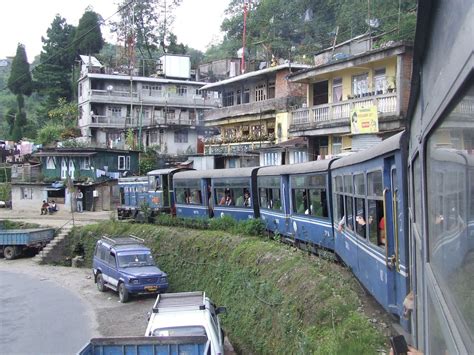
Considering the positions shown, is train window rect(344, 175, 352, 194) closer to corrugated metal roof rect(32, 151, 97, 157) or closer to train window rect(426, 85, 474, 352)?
train window rect(426, 85, 474, 352)

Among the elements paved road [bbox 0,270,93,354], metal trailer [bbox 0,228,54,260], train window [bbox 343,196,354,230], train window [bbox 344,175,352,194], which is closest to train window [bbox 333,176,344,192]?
train window [bbox 344,175,352,194]

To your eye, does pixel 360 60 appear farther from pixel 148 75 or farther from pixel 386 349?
pixel 148 75

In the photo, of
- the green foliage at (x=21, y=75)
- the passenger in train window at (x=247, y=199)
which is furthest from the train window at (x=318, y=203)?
the green foliage at (x=21, y=75)

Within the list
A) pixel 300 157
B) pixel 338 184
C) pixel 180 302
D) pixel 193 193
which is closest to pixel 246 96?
pixel 300 157

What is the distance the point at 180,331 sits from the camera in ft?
37.8

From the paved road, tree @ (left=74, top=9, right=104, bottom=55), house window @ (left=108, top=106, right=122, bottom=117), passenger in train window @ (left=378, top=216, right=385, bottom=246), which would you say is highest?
tree @ (left=74, top=9, right=104, bottom=55)

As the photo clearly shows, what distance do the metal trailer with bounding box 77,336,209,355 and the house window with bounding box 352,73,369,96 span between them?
52.1 feet

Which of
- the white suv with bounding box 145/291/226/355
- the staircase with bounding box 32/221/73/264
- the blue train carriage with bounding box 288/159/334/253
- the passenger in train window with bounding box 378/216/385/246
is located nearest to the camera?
the passenger in train window with bounding box 378/216/385/246

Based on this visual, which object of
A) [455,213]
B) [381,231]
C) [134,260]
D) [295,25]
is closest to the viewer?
[455,213]

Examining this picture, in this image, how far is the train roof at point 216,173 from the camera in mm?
20953

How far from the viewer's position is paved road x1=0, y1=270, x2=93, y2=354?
15.9 m

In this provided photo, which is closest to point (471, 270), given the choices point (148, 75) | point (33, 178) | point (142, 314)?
point (142, 314)

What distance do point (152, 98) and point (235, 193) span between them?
31963mm

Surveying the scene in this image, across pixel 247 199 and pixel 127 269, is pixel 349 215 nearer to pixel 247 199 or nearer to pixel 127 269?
pixel 247 199
